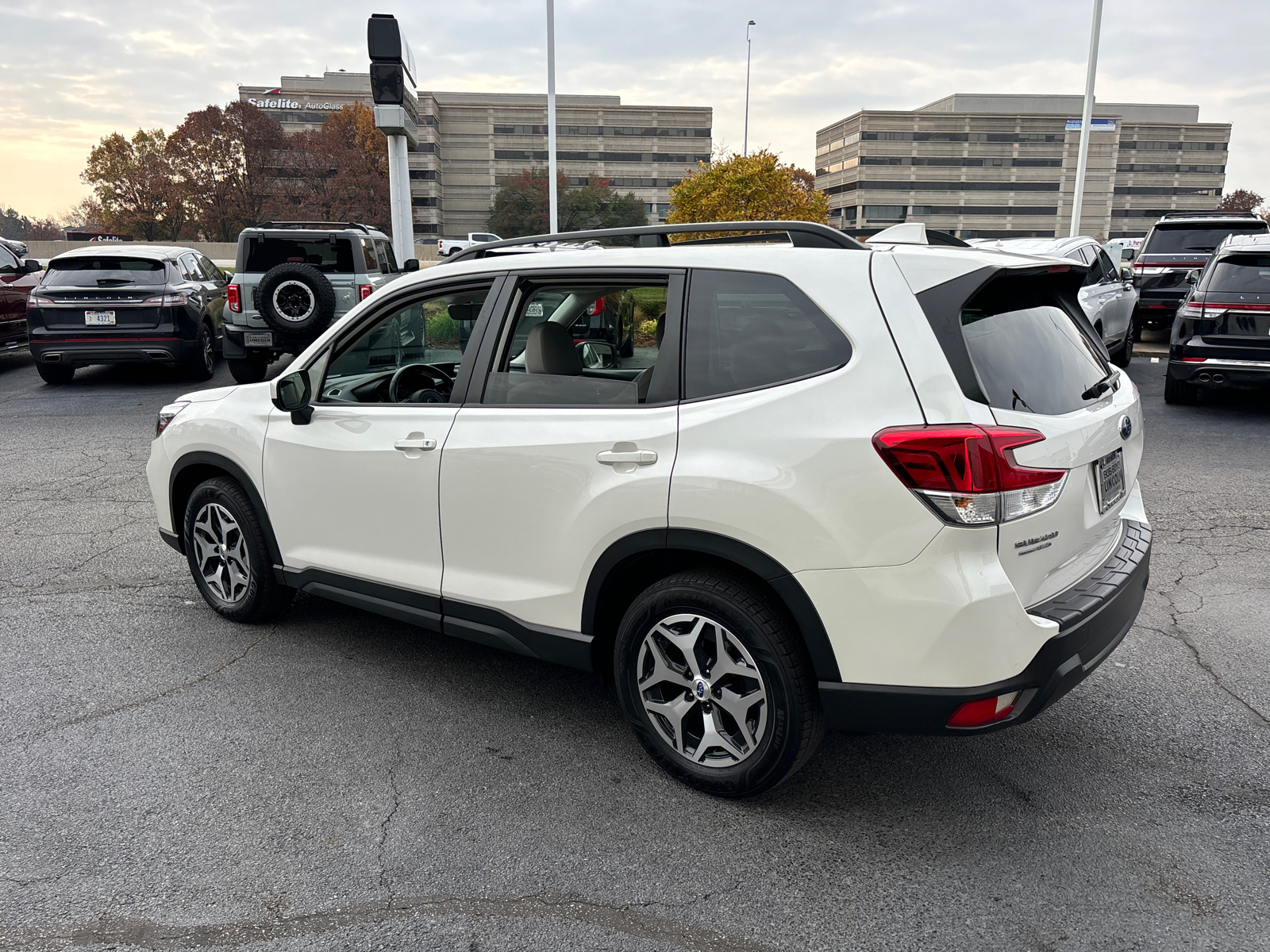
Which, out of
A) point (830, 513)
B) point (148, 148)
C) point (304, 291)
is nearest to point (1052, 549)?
point (830, 513)

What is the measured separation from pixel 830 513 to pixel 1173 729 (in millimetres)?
1923

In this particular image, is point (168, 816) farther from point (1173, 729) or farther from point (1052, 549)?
point (1173, 729)

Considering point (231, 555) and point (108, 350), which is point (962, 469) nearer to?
point (231, 555)

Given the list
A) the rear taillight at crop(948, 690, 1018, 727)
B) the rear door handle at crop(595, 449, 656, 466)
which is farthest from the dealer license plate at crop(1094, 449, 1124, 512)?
the rear door handle at crop(595, 449, 656, 466)

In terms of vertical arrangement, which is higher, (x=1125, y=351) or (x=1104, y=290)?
(x=1104, y=290)

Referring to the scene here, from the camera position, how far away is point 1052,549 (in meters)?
2.54

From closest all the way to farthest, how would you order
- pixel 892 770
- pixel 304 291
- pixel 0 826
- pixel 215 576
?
pixel 0 826
pixel 892 770
pixel 215 576
pixel 304 291

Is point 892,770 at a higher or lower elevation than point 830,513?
lower

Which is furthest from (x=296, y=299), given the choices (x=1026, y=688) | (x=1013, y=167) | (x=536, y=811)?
(x=1013, y=167)

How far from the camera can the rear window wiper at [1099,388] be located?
2.92 meters

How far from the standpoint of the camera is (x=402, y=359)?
162 inches

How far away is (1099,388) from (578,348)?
5.82 ft

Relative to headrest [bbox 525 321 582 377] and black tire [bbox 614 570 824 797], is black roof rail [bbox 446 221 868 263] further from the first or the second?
black tire [bbox 614 570 824 797]

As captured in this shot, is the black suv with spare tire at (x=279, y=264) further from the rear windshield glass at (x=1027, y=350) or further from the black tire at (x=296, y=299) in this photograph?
the rear windshield glass at (x=1027, y=350)
